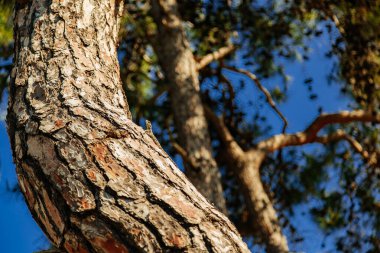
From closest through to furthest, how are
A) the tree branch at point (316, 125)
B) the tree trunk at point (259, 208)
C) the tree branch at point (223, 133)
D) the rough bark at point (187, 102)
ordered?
the rough bark at point (187, 102) < the tree trunk at point (259, 208) < the tree branch at point (223, 133) < the tree branch at point (316, 125)

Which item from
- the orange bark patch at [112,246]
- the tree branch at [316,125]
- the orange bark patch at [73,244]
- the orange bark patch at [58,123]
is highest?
the tree branch at [316,125]

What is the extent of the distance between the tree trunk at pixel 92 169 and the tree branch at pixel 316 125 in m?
4.55

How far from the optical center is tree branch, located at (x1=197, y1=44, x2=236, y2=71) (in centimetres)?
608

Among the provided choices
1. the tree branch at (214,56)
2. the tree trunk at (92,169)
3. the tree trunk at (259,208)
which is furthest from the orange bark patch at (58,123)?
the tree branch at (214,56)

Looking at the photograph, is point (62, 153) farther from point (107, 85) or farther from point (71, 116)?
point (107, 85)

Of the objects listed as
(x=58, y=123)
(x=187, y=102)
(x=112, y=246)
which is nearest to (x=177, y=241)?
(x=112, y=246)

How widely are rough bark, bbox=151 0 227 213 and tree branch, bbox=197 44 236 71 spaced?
244 mm

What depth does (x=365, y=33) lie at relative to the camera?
6.08 meters

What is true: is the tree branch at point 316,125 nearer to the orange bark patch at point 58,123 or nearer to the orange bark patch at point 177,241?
the orange bark patch at point 58,123

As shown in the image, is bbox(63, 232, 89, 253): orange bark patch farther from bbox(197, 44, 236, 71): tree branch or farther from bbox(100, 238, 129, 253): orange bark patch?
bbox(197, 44, 236, 71): tree branch

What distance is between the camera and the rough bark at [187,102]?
493cm

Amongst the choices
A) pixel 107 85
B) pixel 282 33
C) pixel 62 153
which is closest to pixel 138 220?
pixel 62 153

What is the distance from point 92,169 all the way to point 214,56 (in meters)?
5.18

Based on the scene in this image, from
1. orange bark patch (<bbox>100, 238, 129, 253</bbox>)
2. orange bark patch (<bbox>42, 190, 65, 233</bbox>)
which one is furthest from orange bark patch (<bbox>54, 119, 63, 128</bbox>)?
orange bark patch (<bbox>100, 238, 129, 253</bbox>)
